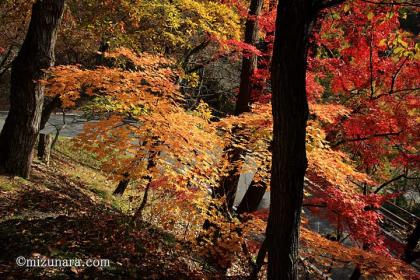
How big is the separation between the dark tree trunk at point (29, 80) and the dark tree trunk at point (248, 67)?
4584mm

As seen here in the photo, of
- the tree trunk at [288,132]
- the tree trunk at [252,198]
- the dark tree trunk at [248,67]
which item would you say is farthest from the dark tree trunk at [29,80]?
the tree trunk at [288,132]

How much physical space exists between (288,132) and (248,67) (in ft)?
20.9

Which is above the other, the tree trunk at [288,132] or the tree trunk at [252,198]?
the tree trunk at [288,132]

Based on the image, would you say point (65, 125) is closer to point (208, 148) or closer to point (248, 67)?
point (248, 67)

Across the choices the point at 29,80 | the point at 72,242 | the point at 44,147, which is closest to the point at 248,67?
the point at 29,80

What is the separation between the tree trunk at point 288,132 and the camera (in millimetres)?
3324

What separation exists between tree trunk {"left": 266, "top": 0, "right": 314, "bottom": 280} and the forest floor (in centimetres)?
249

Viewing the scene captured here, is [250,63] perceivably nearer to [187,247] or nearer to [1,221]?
[187,247]

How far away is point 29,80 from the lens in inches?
292

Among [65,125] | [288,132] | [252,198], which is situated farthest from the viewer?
[65,125]

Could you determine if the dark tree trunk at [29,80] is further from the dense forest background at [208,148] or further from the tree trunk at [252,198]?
the tree trunk at [252,198]

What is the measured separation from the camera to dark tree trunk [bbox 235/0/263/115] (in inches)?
372

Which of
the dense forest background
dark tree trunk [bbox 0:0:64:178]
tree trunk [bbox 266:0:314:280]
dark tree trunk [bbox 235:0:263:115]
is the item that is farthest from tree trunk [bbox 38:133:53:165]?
tree trunk [bbox 266:0:314:280]

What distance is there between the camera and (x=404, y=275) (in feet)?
22.4
